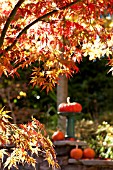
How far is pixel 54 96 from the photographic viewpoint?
9.48 m

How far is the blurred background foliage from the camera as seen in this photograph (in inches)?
355

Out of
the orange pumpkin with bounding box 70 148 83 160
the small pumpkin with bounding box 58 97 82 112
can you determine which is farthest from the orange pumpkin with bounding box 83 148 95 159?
the small pumpkin with bounding box 58 97 82 112

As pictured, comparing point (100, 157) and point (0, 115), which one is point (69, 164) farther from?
point (0, 115)

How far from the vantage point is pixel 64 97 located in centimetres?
835

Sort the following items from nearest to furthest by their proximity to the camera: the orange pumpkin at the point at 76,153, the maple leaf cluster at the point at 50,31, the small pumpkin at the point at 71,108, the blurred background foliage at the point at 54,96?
the maple leaf cluster at the point at 50,31
the orange pumpkin at the point at 76,153
the small pumpkin at the point at 71,108
the blurred background foliage at the point at 54,96

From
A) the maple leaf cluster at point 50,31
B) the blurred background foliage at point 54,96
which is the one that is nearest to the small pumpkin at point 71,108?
the blurred background foliage at point 54,96

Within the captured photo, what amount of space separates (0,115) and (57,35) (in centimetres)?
87

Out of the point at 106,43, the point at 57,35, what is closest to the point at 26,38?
the point at 57,35

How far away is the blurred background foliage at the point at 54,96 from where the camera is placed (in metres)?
9.02

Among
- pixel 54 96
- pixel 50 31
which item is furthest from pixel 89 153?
pixel 54 96

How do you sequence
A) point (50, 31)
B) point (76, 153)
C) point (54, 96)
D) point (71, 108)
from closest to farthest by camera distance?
1. point (50, 31)
2. point (76, 153)
3. point (71, 108)
4. point (54, 96)

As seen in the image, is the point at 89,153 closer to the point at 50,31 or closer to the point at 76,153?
the point at 76,153

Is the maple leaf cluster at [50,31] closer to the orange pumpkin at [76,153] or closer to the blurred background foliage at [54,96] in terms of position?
the orange pumpkin at [76,153]

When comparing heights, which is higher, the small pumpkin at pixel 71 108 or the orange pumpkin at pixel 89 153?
the small pumpkin at pixel 71 108
